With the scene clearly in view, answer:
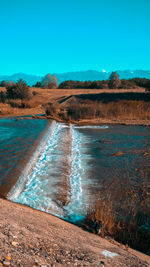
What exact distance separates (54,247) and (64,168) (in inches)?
182

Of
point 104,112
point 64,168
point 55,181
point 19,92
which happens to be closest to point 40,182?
point 55,181

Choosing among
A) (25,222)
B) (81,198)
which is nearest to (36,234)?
(25,222)

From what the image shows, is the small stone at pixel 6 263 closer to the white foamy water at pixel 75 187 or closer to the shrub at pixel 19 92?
the white foamy water at pixel 75 187

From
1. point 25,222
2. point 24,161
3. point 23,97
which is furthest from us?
point 23,97

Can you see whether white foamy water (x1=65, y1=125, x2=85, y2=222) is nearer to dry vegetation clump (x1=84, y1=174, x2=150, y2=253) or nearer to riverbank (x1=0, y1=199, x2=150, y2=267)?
dry vegetation clump (x1=84, y1=174, x2=150, y2=253)

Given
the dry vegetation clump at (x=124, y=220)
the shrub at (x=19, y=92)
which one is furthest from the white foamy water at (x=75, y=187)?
the shrub at (x=19, y=92)

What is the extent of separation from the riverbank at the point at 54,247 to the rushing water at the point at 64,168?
0.92 metres

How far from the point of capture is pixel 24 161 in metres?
8.05

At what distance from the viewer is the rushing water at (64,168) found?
5486 millimetres

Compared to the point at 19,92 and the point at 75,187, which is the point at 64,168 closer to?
the point at 75,187

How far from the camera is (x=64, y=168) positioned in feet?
25.4

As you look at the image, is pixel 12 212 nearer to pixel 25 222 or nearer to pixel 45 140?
pixel 25 222

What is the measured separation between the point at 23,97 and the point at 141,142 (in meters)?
21.9

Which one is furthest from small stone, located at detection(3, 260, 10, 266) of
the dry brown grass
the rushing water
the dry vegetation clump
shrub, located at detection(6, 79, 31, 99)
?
shrub, located at detection(6, 79, 31, 99)
